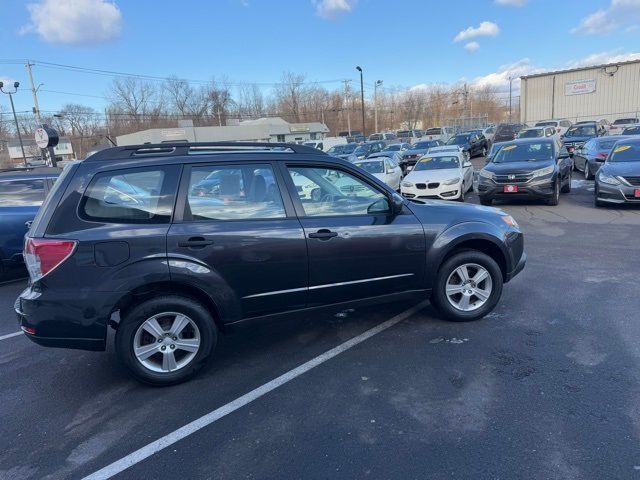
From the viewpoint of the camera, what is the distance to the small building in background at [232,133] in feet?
173

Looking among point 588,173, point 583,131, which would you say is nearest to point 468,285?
point 588,173

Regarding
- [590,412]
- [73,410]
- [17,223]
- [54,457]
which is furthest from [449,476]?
[17,223]

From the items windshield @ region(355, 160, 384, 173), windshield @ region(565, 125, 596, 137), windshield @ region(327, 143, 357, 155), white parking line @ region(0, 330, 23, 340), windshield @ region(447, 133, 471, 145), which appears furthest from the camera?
windshield @ region(327, 143, 357, 155)

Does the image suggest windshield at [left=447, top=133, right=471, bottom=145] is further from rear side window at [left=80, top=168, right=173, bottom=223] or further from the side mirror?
rear side window at [left=80, top=168, right=173, bottom=223]

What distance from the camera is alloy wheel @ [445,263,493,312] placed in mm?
4551

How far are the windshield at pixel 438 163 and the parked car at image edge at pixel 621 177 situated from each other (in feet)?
14.1

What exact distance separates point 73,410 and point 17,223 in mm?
4902

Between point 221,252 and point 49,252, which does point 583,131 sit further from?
point 49,252

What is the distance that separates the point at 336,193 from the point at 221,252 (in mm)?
1246

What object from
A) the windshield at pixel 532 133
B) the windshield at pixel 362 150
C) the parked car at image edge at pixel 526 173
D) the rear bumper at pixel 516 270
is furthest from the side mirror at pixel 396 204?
the windshield at pixel 362 150

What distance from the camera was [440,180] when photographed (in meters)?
12.6

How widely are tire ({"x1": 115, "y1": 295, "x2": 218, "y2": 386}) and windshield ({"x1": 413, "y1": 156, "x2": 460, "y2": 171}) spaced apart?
38.7 feet

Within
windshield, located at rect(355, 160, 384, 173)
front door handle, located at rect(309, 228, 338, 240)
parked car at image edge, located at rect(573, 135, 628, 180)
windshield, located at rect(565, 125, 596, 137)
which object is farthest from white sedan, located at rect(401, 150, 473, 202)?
windshield, located at rect(565, 125, 596, 137)

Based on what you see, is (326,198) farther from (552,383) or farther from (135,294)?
(552,383)
